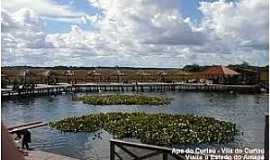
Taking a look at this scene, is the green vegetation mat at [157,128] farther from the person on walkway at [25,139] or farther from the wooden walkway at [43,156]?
the person on walkway at [25,139]

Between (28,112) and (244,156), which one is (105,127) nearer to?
(28,112)

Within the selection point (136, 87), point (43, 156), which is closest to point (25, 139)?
point (43, 156)

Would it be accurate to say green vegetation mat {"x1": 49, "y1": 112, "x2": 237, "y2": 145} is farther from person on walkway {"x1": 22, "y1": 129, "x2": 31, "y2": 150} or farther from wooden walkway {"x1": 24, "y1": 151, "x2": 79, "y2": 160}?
person on walkway {"x1": 22, "y1": 129, "x2": 31, "y2": 150}

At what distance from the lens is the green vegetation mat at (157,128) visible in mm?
12231

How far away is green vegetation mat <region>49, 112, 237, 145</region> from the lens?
12.2 meters

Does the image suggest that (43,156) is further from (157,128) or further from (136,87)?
(136,87)

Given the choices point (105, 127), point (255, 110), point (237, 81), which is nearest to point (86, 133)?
point (105, 127)

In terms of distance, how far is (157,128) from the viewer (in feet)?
44.8

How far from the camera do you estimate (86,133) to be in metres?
15.0

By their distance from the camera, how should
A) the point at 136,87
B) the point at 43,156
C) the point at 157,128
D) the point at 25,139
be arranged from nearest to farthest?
the point at 43,156 < the point at 25,139 < the point at 157,128 < the point at 136,87

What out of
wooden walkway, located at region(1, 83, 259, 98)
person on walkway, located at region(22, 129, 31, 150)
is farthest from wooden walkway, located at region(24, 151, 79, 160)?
wooden walkway, located at region(1, 83, 259, 98)

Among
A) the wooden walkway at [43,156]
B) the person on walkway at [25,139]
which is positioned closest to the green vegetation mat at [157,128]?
the wooden walkway at [43,156]

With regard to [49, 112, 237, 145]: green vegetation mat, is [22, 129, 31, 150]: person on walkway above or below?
above

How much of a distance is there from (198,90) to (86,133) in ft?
87.2
